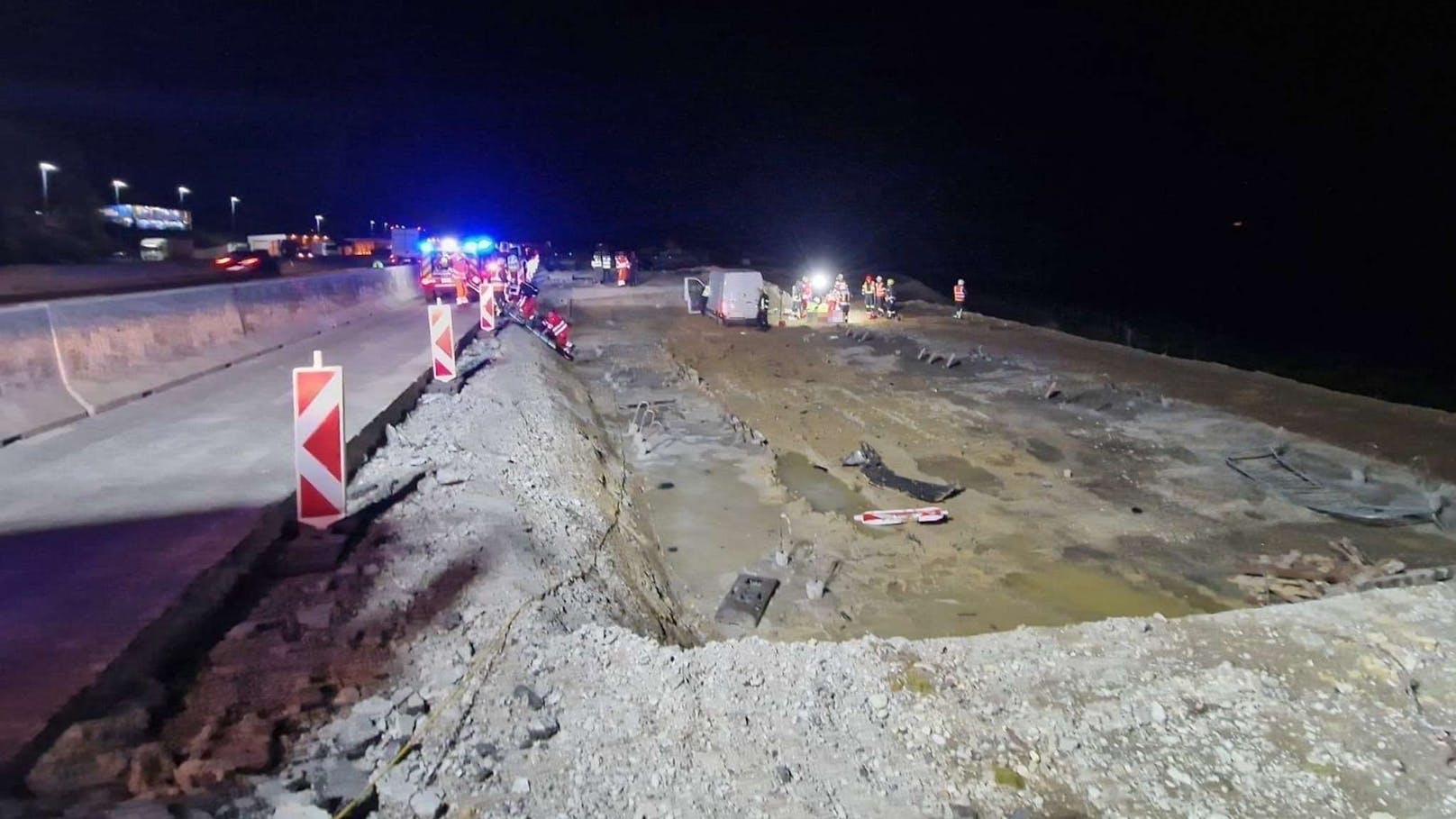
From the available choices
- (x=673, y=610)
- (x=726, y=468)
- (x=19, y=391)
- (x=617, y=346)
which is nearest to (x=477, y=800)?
(x=673, y=610)

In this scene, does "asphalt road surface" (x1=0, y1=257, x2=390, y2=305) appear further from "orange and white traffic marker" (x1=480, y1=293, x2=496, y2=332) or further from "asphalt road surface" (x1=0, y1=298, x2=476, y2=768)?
"asphalt road surface" (x1=0, y1=298, x2=476, y2=768)

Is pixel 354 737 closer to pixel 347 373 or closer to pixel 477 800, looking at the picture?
pixel 477 800

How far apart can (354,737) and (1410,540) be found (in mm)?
11192

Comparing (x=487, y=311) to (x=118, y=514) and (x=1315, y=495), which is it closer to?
(x=118, y=514)

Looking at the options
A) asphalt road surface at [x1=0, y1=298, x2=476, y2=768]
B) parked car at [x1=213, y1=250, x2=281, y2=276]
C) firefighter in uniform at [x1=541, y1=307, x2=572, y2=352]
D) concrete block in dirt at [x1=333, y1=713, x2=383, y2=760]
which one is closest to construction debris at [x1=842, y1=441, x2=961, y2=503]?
asphalt road surface at [x1=0, y1=298, x2=476, y2=768]

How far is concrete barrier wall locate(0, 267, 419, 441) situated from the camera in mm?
9531

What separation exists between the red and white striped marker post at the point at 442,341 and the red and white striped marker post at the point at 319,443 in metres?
6.96

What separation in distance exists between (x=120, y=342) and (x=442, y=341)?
159 inches

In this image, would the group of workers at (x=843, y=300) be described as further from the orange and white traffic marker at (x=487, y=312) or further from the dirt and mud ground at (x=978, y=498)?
the orange and white traffic marker at (x=487, y=312)

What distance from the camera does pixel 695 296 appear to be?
130ft

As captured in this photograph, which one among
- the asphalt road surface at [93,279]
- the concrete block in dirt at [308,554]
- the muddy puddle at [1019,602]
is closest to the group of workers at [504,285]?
the asphalt road surface at [93,279]

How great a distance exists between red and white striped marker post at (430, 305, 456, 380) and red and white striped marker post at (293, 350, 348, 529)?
6.96 metres

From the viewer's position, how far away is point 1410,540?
34.0 ft

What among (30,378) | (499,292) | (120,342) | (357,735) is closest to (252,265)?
(499,292)
